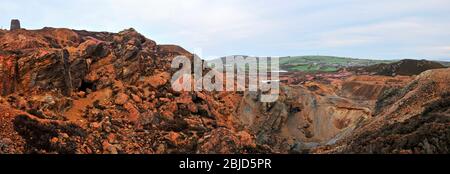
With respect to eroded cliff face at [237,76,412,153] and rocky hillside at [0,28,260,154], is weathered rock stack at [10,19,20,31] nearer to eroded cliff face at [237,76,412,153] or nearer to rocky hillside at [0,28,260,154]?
rocky hillside at [0,28,260,154]

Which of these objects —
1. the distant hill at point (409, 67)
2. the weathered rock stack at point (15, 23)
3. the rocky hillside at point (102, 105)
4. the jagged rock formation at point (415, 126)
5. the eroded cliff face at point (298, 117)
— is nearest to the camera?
the jagged rock formation at point (415, 126)

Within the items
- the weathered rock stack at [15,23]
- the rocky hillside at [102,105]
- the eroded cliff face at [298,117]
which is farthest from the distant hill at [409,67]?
the weathered rock stack at [15,23]

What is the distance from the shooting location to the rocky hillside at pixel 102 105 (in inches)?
761

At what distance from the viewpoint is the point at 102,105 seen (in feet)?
82.0

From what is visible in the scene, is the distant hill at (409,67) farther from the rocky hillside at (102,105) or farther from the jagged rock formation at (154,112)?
the rocky hillside at (102,105)

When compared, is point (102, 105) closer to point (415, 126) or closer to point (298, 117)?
point (415, 126)

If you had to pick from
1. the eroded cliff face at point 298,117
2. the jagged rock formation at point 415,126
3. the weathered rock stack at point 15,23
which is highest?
the weathered rock stack at point 15,23

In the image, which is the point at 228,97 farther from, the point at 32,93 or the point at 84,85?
the point at 32,93

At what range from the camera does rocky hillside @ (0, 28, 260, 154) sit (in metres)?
19.3

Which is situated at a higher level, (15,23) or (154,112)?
(15,23)

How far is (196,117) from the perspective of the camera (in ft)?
89.6

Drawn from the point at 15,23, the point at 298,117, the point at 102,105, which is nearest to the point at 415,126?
the point at 102,105
